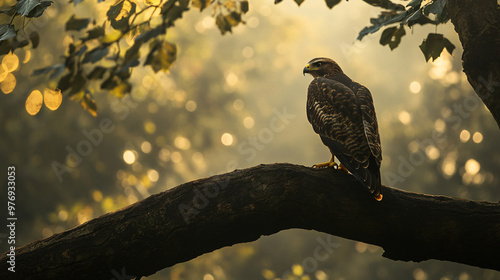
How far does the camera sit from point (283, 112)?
75.5 ft

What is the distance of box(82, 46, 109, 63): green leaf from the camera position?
4.52m

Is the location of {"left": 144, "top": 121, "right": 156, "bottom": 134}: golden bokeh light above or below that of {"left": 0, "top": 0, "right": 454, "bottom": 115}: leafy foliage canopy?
below

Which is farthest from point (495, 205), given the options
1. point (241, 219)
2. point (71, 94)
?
point (71, 94)

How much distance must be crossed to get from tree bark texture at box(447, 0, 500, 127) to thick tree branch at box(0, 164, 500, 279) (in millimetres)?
857

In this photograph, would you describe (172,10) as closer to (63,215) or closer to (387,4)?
(387,4)

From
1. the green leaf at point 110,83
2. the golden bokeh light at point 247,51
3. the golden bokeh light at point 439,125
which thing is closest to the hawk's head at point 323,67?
the green leaf at point 110,83

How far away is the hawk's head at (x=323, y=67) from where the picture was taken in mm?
5316

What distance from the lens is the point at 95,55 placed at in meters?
4.57

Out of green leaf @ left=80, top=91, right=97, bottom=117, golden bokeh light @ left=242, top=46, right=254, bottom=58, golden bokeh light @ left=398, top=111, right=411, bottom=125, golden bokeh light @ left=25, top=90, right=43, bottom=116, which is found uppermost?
golden bokeh light @ left=25, top=90, right=43, bottom=116

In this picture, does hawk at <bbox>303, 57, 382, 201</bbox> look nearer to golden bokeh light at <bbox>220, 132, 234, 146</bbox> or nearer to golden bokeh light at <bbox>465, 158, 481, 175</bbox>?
golden bokeh light at <bbox>465, 158, 481, 175</bbox>

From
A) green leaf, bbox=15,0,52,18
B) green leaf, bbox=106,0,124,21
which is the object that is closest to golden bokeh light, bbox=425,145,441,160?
green leaf, bbox=106,0,124,21

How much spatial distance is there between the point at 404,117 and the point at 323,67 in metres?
16.3

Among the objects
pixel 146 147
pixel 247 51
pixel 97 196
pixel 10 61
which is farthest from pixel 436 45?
pixel 247 51

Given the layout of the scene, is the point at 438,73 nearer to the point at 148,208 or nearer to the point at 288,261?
the point at 288,261
